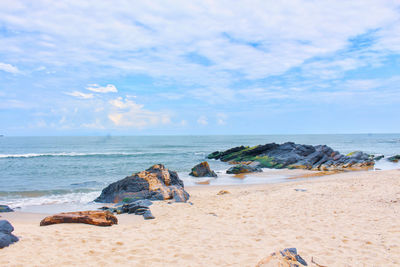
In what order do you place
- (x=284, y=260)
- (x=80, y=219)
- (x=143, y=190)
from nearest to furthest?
1. (x=284, y=260)
2. (x=80, y=219)
3. (x=143, y=190)

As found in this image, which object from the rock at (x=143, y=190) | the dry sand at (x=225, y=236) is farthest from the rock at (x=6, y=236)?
the rock at (x=143, y=190)

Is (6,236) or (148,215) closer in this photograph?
(6,236)

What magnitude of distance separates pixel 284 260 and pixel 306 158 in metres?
30.6

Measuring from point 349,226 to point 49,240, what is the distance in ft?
28.7

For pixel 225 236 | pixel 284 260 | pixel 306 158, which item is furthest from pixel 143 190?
pixel 306 158

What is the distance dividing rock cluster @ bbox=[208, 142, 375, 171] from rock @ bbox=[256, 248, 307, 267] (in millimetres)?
26971

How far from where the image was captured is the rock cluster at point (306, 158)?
103 feet

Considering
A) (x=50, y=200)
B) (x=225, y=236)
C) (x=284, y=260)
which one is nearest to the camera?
(x=284, y=260)

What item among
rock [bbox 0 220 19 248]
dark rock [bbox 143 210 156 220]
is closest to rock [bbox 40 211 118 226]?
dark rock [bbox 143 210 156 220]

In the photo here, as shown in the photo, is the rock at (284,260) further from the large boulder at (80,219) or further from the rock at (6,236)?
the large boulder at (80,219)

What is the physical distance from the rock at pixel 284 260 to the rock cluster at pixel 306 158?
88.5ft

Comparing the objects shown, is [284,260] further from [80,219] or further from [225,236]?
[80,219]

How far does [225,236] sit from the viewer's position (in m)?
7.80

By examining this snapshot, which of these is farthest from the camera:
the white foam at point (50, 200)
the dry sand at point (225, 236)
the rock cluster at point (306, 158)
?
the rock cluster at point (306, 158)
